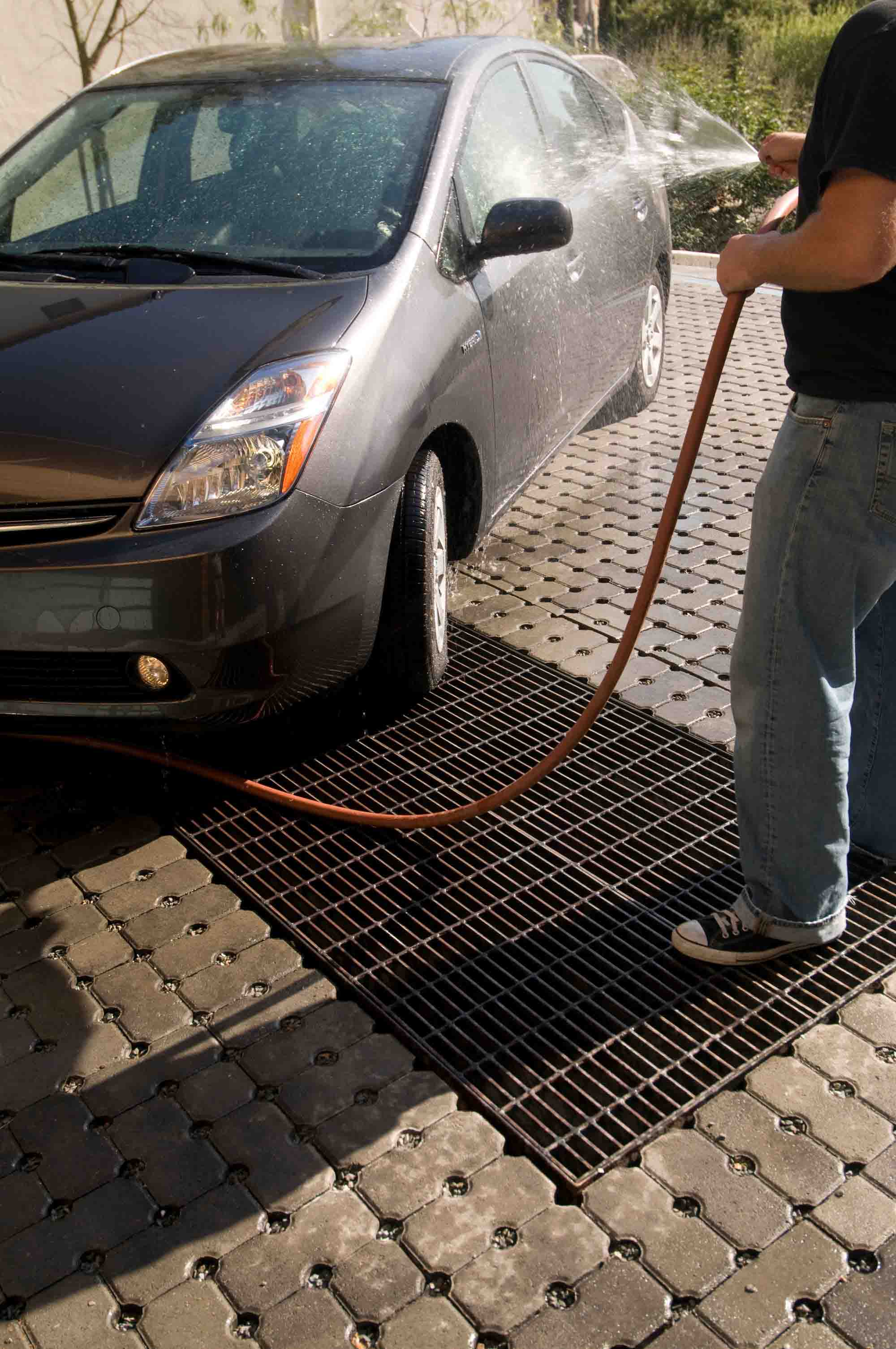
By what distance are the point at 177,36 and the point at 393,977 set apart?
11.8 meters

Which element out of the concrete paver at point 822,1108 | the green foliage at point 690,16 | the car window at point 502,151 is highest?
the car window at point 502,151

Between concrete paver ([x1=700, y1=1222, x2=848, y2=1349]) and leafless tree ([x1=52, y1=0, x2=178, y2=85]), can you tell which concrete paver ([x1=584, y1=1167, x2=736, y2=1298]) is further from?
leafless tree ([x1=52, y1=0, x2=178, y2=85])

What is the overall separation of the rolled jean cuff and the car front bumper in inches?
47.9

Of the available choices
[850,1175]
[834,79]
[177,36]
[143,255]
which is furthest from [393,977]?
[177,36]

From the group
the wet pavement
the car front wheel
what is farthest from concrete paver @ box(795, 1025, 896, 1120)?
the car front wheel

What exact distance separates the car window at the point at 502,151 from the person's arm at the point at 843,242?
6.08ft

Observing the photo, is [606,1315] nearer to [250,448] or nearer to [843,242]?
[843,242]

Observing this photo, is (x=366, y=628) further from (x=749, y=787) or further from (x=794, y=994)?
(x=794, y=994)

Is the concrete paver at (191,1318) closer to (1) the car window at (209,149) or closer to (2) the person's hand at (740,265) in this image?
(2) the person's hand at (740,265)

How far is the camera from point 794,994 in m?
2.74

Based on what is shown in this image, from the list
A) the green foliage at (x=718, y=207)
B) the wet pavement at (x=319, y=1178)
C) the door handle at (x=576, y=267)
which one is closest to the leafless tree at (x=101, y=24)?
the green foliage at (x=718, y=207)

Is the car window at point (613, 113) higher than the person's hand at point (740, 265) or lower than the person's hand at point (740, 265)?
lower

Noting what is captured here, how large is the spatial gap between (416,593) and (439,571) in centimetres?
20

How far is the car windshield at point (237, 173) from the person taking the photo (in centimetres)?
384
